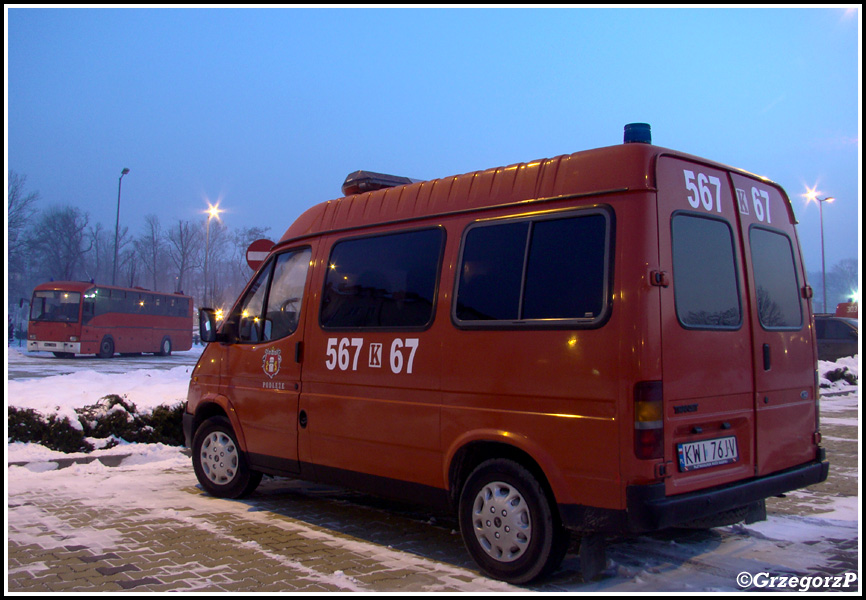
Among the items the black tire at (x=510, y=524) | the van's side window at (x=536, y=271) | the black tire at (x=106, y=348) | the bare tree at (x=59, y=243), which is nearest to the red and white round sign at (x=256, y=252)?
the van's side window at (x=536, y=271)

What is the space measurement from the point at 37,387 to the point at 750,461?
8.78 metres

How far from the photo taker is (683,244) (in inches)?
178

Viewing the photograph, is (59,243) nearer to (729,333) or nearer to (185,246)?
(185,246)

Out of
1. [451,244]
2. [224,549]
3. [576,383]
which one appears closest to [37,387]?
[224,549]

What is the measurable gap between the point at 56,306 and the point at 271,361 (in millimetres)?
27541

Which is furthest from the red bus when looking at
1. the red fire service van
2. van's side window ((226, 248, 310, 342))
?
the red fire service van

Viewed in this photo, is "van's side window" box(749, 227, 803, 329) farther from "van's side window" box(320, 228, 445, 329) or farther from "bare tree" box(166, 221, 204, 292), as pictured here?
"bare tree" box(166, 221, 204, 292)

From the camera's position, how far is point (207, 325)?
718cm

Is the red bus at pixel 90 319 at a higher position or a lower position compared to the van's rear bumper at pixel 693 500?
higher

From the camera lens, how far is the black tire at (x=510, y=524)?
4414 mm

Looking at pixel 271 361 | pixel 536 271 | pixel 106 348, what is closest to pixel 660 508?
pixel 536 271

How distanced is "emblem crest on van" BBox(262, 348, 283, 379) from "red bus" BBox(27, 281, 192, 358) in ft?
87.5

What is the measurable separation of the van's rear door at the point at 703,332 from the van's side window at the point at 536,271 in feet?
1.30

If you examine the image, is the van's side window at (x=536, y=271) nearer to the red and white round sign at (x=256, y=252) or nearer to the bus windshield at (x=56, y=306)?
the red and white round sign at (x=256, y=252)
